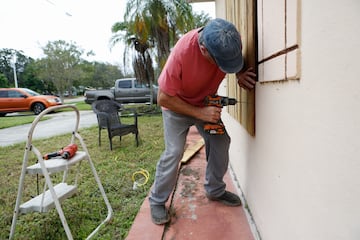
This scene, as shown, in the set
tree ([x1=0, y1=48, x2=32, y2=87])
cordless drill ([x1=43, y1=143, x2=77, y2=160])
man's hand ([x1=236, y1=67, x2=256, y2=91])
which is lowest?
cordless drill ([x1=43, y1=143, x2=77, y2=160])

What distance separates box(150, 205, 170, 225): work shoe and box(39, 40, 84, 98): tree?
18.5 m

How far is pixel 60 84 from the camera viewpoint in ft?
62.2

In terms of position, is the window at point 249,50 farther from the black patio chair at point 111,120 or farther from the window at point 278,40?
the black patio chair at point 111,120

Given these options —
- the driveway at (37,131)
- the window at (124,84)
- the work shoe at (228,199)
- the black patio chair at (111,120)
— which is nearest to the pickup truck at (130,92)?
the window at (124,84)

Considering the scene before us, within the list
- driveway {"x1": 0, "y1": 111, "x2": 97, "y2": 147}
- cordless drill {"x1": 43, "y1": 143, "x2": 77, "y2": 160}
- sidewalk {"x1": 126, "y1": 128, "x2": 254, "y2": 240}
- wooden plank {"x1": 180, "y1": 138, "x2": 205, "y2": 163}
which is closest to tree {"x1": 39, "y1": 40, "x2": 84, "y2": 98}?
driveway {"x1": 0, "y1": 111, "x2": 97, "y2": 147}

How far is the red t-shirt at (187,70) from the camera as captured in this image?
165cm

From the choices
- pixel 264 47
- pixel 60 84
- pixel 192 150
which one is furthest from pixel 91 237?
pixel 60 84

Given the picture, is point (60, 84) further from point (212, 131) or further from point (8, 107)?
point (212, 131)

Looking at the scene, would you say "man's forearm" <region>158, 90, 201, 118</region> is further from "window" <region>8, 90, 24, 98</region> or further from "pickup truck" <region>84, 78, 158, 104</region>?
"window" <region>8, 90, 24, 98</region>

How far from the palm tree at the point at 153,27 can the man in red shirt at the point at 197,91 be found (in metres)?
5.92

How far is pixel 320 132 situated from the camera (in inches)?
30.4

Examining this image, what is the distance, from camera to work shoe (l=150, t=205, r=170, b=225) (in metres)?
1.88

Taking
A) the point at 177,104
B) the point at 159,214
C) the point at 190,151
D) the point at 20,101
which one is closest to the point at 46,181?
the point at 159,214

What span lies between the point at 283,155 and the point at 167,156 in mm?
954
